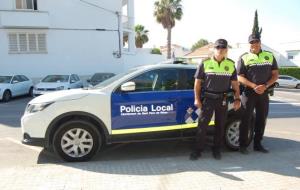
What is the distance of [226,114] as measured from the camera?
21.3 ft

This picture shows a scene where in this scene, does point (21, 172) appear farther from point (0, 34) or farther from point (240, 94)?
point (0, 34)

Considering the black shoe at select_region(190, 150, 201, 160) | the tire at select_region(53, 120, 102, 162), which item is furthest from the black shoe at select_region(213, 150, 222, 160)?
the tire at select_region(53, 120, 102, 162)

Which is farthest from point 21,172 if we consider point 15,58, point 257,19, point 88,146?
point 257,19

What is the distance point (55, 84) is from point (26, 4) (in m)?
10.1

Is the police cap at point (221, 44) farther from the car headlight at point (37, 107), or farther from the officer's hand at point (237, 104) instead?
the car headlight at point (37, 107)

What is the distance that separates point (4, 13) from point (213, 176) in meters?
22.9

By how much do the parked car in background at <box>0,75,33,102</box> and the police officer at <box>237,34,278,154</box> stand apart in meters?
14.0

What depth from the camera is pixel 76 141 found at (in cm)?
632

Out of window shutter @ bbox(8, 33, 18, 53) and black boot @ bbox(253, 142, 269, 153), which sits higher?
window shutter @ bbox(8, 33, 18, 53)

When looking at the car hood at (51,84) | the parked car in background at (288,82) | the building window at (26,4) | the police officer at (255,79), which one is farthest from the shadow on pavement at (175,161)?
the parked car in background at (288,82)

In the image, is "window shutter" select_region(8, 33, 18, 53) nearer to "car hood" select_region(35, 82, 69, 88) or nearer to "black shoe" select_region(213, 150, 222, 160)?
"car hood" select_region(35, 82, 69, 88)

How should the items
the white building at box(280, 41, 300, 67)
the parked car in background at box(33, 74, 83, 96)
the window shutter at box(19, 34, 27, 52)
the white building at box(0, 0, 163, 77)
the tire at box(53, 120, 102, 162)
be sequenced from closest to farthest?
the tire at box(53, 120, 102, 162)
the parked car in background at box(33, 74, 83, 96)
the white building at box(0, 0, 163, 77)
the window shutter at box(19, 34, 27, 52)
the white building at box(280, 41, 300, 67)

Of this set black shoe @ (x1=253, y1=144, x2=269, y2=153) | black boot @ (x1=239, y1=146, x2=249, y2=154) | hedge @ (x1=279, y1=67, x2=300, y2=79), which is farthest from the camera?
hedge @ (x1=279, y1=67, x2=300, y2=79)

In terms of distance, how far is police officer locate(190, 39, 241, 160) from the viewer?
6.21m
